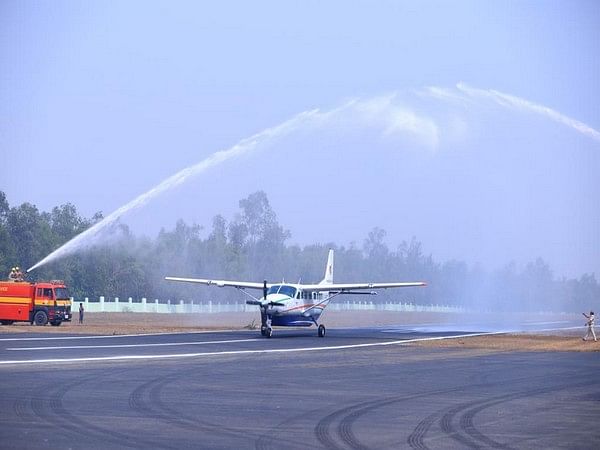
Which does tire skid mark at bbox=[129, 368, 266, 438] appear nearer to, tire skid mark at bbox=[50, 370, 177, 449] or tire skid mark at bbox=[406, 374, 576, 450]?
tire skid mark at bbox=[50, 370, 177, 449]

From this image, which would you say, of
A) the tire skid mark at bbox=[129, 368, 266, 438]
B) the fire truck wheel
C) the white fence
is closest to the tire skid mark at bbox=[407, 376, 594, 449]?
the tire skid mark at bbox=[129, 368, 266, 438]

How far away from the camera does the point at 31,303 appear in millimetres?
61812

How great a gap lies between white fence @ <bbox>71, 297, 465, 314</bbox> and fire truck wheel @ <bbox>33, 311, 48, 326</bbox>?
26253 mm

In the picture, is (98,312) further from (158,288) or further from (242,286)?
(242,286)

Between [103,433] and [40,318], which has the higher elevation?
[40,318]

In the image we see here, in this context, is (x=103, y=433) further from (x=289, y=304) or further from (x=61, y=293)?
(x=61, y=293)

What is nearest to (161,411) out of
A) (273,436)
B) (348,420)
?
(348,420)

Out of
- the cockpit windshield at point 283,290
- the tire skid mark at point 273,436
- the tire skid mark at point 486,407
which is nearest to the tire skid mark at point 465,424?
the tire skid mark at point 486,407

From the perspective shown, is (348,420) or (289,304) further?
(289,304)

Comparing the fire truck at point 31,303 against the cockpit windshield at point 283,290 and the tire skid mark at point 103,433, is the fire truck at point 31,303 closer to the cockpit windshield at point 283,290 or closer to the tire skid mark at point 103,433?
the cockpit windshield at point 283,290

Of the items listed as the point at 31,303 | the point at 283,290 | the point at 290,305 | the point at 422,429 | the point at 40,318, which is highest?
the point at 283,290

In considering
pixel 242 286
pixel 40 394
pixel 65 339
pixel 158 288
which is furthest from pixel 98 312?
pixel 40 394

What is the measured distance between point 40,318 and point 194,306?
44.9 meters

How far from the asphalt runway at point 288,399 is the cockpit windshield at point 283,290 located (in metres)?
15.9
